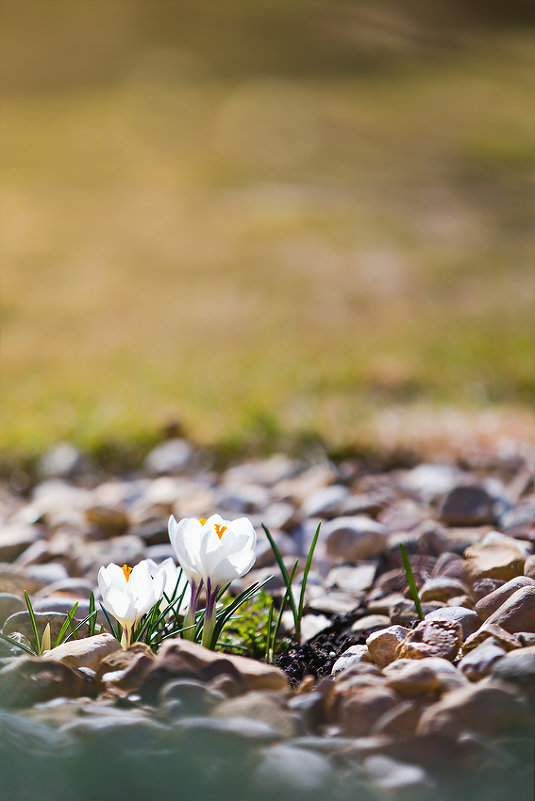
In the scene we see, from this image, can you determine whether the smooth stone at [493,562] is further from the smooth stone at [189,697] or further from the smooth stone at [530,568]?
the smooth stone at [189,697]

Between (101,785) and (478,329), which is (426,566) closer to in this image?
(101,785)

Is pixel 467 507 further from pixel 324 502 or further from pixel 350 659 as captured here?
pixel 350 659

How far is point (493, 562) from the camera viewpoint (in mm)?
1234

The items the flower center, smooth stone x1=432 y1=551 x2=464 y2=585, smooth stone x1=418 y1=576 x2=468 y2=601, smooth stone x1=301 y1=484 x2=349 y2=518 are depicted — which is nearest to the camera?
the flower center

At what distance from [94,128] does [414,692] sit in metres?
4.76

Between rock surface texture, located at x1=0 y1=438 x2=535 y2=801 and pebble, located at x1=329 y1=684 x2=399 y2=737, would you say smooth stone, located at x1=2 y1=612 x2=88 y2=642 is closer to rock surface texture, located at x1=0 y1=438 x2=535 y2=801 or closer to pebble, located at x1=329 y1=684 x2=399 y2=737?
rock surface texture, located at x1=0 y1=438 x2=535 y2=801

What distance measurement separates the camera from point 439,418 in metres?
2.68

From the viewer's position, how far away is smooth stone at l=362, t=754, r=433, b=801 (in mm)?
616

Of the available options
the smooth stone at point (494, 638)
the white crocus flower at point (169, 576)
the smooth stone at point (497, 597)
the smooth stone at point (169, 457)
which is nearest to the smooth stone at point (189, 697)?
the white crocus flower at point (169, 576)

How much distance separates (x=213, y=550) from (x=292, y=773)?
0.95 ft

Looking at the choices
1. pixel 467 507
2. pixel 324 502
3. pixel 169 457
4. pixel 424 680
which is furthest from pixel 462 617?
pixel 169 457

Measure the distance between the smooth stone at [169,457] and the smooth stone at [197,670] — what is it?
1.68 metres

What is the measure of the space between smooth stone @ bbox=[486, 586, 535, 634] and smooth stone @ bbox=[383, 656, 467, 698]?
201 millimetres

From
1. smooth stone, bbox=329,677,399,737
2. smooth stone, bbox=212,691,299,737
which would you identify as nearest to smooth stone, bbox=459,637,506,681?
smooth stone, bbox=329,677,399,737
